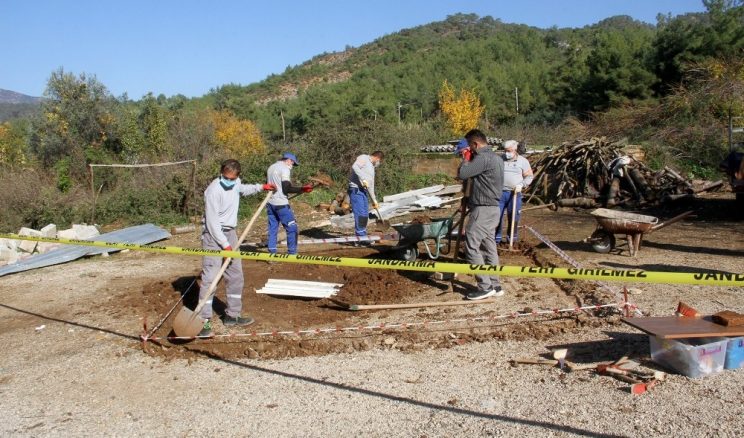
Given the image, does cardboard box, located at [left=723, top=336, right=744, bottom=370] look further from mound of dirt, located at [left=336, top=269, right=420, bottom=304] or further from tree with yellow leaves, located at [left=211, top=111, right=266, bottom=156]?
tree with yellow leaves, located at [left=211, top=111, right=266, bottom=156]

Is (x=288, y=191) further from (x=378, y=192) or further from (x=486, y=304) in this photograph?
(x=378, y=192)

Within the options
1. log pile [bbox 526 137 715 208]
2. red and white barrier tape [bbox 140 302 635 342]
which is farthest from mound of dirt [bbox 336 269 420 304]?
log pile [bbox 526 137 715 208]

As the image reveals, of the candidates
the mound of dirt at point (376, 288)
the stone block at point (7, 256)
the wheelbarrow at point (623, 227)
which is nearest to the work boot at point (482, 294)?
the mound of dirt at point (376, 288)

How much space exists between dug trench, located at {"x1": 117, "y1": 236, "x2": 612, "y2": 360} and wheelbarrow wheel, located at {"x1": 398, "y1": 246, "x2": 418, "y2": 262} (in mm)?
338

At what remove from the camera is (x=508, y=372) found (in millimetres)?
4859

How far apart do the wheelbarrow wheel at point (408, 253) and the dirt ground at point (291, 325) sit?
256 mm

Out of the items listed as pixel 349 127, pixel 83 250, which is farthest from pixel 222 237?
pixel 349 127

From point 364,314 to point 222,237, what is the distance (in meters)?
1.91

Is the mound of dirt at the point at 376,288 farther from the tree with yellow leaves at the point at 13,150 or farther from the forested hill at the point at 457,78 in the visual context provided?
the tree with yellow leaves at the point at 13,150

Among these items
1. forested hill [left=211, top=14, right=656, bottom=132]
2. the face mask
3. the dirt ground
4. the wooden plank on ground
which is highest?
forested hill [left=211, top=14, right=656, bottom=132]

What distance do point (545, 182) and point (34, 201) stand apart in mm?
13987

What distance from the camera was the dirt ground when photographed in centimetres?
477

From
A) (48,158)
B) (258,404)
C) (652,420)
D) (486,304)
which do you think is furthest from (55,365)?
(48,158)

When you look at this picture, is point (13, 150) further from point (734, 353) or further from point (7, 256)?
point (734, 353)
